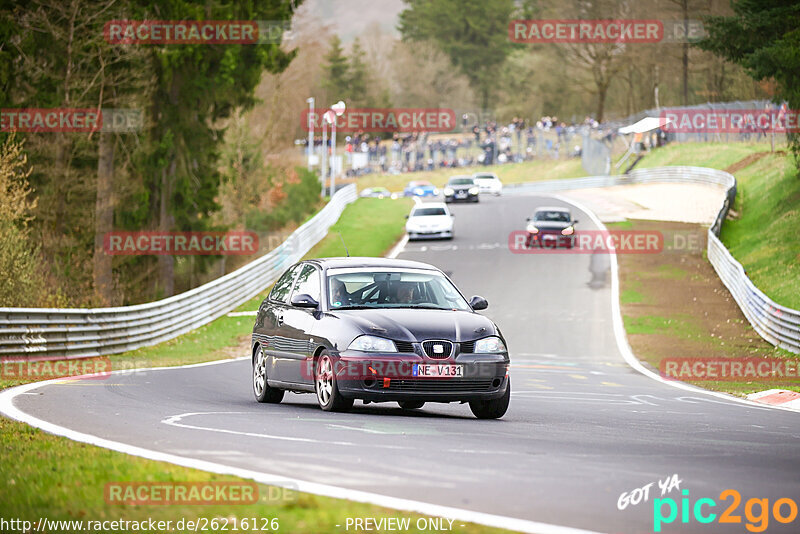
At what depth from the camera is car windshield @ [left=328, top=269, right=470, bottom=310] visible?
1245cm

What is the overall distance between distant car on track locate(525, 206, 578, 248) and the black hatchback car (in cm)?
3337

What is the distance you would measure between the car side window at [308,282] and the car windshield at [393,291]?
0.19 metres

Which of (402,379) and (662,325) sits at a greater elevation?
(402,379)

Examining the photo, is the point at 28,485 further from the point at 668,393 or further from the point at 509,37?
the point at 509,37

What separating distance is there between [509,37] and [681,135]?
7234 centimetres

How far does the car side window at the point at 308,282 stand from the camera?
506 inches

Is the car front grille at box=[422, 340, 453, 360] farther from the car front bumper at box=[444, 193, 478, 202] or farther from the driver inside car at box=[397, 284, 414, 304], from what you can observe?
the car front bumper at box=[444, 193, 478, 202]

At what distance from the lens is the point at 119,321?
25.2 meters

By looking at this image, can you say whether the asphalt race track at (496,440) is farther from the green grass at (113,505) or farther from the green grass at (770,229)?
the green grass at (770,229)

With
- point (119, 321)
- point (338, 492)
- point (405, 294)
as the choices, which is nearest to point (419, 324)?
point (405, 294)

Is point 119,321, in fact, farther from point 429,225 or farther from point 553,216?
point 429,225

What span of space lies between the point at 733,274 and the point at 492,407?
25.3 meters

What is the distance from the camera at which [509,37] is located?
152 metres

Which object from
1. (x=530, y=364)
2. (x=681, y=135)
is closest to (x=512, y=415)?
(x=530, y=364)
